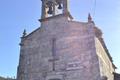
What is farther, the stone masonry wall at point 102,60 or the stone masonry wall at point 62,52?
the stone masonry wall at point 102,60

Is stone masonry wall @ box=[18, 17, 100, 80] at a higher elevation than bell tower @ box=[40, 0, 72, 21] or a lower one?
lower

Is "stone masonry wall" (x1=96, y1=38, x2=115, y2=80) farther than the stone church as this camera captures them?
Yes

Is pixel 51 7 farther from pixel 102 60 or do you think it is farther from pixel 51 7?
pixel 102 60

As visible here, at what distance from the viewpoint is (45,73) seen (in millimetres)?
19641

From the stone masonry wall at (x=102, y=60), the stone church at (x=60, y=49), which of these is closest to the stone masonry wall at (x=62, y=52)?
the stone church at (x=60, y=49)

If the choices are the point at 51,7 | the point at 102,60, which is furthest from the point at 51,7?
the point at 102,60

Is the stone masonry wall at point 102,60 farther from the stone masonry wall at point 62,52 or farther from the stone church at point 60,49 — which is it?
Answer: the stone masonry wall at point 62,52

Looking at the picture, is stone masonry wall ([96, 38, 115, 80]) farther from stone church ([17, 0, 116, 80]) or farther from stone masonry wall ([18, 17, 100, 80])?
stone masonry wall ([18, 17, 100, 80])

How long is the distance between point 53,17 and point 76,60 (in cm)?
422

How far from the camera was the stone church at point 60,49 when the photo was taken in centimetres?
1842

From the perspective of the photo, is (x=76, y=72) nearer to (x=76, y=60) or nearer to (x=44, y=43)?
(x=76, y=60)

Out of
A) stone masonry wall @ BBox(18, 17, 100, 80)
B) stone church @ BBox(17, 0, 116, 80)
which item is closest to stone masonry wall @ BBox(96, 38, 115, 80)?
stone church @ BBox(17, 0, 116, 80)

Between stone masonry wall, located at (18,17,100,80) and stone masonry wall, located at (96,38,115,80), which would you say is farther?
stone masonry wall, located at (96,38,115,80)

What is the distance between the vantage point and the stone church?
60.4 ft
